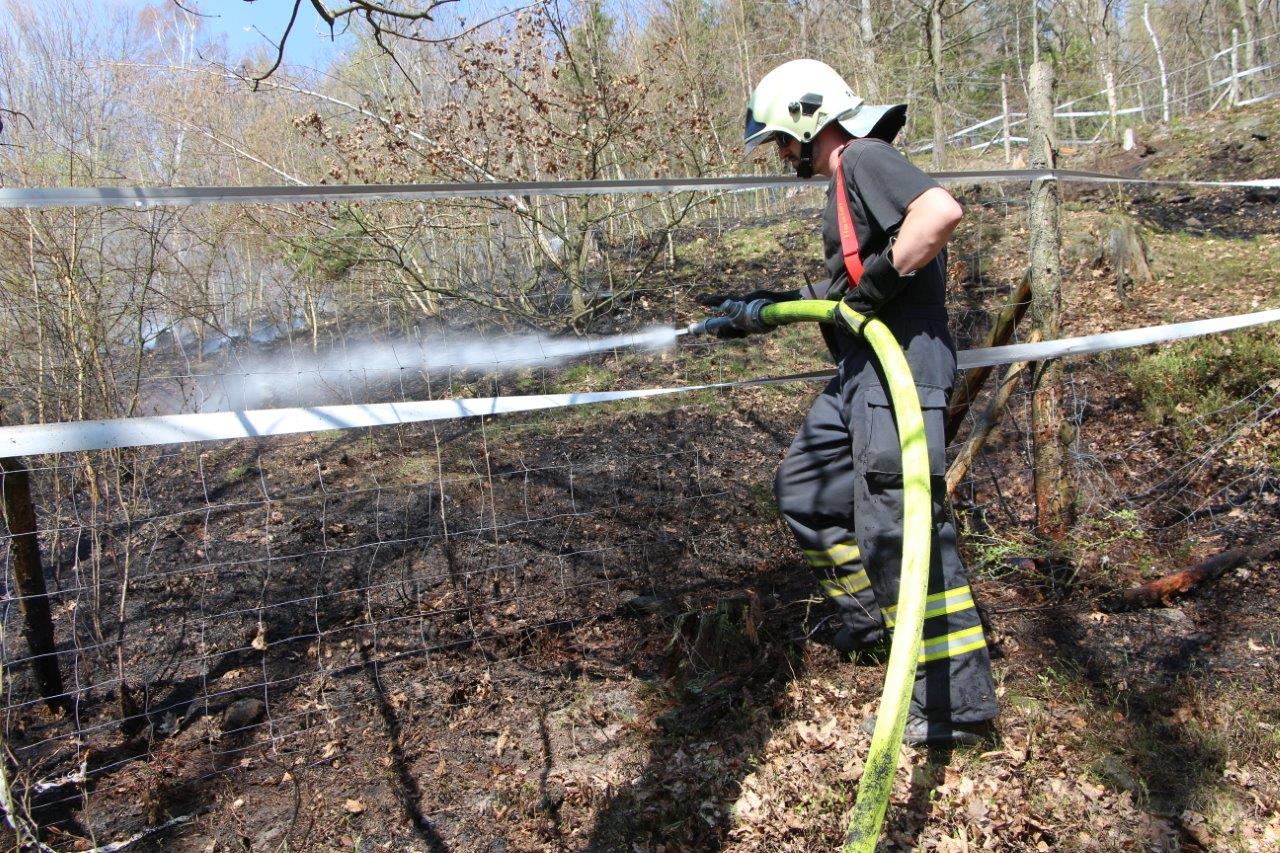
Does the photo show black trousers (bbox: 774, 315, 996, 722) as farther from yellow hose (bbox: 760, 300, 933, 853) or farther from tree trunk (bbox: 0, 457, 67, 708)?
tree trunk (bbox: 0, 457, 67, 708)

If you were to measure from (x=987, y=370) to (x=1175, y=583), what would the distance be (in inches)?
47.4

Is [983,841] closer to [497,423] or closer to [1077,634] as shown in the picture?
[1077,634]

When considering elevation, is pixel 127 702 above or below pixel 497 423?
below

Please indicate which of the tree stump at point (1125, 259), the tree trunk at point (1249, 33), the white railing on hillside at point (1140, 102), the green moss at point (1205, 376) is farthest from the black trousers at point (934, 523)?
the tree trunk at point (1249, 33)

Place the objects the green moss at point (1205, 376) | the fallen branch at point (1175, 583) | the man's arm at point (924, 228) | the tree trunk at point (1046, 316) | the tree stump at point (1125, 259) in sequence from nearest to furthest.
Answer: the man's arm at point (924, 228), the fallen branch at point (1175, 583), the tree trunk at point (1046, 316), the green moss at point (1205, 376), the tree stump at point (1125, 259)

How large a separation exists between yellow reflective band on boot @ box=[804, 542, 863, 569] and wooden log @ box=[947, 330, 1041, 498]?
3.69 ft

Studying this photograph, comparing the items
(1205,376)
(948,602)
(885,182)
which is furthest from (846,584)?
(1205,376)

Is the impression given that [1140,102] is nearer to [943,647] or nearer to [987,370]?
[987,370]

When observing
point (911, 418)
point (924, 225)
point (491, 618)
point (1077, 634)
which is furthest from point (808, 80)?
point (491, 618)

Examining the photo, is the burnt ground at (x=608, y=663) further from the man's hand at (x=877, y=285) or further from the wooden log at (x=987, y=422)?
the man's hand at (x=877, y=285)

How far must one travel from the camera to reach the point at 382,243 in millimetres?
5918

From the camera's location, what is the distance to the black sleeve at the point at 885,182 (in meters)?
2.44

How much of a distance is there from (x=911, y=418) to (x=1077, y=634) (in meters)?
1.54

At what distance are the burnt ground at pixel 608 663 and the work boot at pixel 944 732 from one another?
0.05 meters
